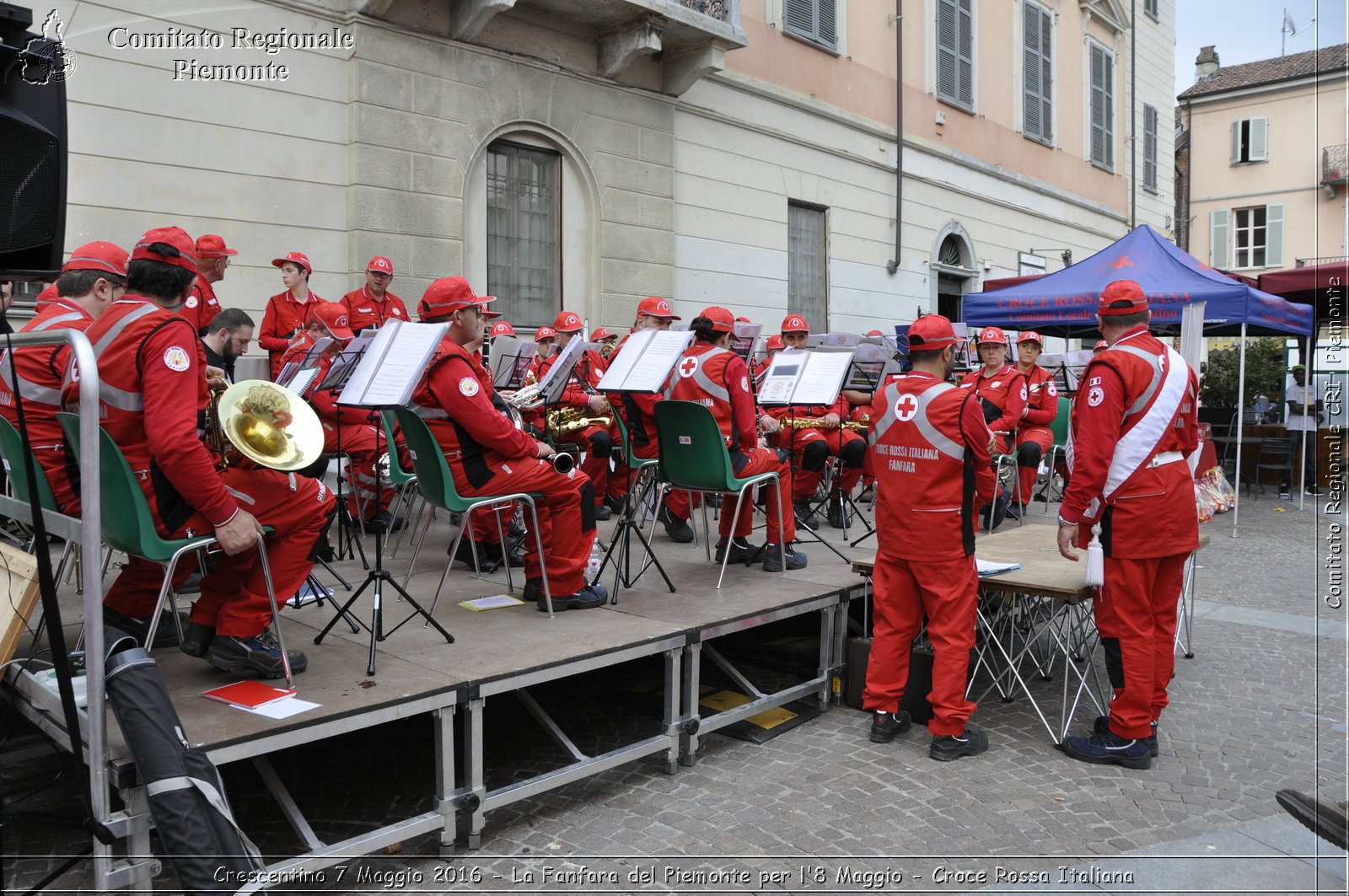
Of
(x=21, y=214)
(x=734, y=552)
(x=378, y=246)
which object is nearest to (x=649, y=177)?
(x=378, y=246)

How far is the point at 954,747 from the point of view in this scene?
479cm

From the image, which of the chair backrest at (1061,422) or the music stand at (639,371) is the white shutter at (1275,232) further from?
the music stand at (639,371)

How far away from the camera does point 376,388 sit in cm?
438

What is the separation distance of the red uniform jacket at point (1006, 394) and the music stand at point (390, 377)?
578 cm

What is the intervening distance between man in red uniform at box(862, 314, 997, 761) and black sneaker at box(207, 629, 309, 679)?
278 cm

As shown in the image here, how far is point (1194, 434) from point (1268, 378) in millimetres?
14991

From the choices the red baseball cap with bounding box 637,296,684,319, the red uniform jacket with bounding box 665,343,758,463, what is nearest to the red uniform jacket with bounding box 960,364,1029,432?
the red baseball cap with bounding box 637,296,684,319

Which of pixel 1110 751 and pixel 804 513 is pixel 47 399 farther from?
pixel 804 513

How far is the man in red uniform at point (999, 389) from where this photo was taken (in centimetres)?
902

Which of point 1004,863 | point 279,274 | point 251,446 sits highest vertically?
point 279,274

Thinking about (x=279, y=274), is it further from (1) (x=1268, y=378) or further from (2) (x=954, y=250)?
(1) (x=1268, y=378)

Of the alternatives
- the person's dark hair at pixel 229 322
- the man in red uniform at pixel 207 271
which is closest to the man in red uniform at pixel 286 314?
the man in red uniform at pixel 207 271

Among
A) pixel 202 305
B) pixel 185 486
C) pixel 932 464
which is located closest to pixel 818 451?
pixel 932 464

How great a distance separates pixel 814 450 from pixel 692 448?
6.93 feet
